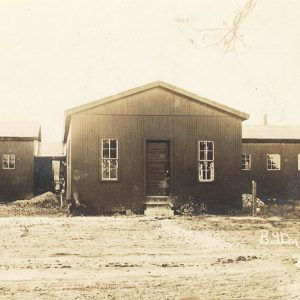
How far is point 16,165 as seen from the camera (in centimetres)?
2862

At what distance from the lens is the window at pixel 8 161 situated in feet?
93.4

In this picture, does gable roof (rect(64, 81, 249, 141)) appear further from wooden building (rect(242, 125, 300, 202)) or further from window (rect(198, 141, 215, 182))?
wooden building (rect(242, 125, 300, 202))

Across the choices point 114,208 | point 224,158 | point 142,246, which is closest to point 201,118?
point 224,158

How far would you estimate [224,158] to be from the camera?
789 inches

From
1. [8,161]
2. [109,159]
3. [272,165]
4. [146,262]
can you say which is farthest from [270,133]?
[146,262]

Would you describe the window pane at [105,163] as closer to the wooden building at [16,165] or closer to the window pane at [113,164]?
the window pane at [113,164]

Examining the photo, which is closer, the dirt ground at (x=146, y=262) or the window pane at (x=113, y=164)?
the dirt ground at (x=146, y=262)

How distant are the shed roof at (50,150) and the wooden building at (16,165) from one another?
6.39 ft

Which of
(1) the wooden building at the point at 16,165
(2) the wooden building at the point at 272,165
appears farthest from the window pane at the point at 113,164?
(2) the wooden building at the point at 272,165

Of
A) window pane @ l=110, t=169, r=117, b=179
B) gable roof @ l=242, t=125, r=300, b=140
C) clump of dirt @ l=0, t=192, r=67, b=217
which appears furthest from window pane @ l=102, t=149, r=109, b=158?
gable roof @ l=242, t=125, r=300, b=140

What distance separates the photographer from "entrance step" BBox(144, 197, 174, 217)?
19.2 m

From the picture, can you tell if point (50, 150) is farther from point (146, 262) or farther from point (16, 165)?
point (146, 262)

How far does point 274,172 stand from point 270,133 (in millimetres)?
2896

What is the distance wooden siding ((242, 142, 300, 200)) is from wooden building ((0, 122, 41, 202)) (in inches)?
465
